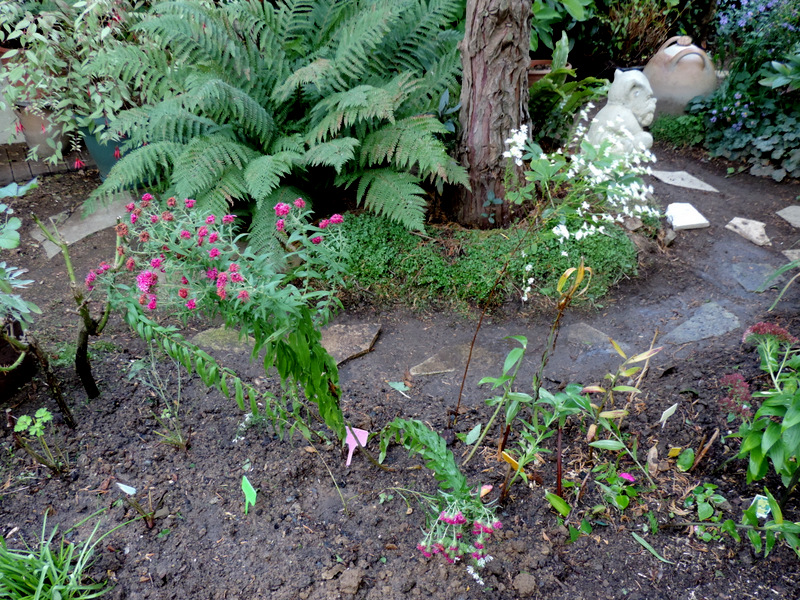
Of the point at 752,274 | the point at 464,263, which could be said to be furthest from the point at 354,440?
the point at 752,274

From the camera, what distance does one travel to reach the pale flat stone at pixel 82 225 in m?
3.32

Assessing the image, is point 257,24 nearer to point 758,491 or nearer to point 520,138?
point 520,138

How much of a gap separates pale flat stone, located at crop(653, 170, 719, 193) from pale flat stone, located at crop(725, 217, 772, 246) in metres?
0.51

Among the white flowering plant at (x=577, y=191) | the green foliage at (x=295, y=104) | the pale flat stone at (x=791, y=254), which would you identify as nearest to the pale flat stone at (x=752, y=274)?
the pale flat stone at (x=791, y=254)

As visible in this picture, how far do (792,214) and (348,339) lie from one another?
3124 millimetres

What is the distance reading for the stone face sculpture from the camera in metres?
3.43

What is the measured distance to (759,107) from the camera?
4.14 meters

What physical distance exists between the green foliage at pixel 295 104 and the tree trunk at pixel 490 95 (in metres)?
0.23

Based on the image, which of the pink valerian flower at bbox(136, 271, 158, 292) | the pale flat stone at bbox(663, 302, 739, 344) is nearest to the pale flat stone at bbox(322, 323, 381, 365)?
the pink valerian flower at bbox(136, 271, 158, 292)

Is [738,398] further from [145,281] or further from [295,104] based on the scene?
[295,104]

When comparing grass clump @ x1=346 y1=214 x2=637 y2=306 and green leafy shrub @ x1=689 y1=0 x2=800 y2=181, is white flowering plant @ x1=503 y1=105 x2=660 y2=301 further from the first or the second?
green leafy shrub @ x1=689 y1=0 x2=800 y2=181

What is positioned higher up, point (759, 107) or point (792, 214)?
point (759, 107)

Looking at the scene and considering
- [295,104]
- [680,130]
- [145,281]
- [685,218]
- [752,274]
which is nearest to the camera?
[145,281]

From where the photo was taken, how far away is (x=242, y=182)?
9.61ft
